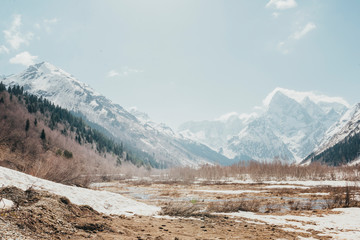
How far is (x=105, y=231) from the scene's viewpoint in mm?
11219

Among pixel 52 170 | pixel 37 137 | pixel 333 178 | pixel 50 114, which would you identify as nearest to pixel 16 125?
pixel 37 137

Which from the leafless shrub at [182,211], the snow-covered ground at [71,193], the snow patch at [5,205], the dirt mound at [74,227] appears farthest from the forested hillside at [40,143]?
the snow patch at [5,205]

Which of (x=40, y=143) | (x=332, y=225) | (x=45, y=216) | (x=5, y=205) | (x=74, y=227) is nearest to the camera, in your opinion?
(x=5, y=205)

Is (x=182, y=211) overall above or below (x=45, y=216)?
below

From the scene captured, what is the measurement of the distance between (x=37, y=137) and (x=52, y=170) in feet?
344

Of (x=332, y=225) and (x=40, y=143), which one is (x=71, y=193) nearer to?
(x=332, y=225)

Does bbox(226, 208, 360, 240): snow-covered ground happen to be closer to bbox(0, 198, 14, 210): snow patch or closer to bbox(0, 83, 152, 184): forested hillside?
bbox(0, 198, 14, 210): snow patch

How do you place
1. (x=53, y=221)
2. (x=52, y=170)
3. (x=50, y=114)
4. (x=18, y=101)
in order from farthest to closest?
1. (x=50, y=114)
2. (x=18, y=101)
3. (x=52, y=170)
4. (x=53, y=221)

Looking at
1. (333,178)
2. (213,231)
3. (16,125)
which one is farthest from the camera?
(16,125)

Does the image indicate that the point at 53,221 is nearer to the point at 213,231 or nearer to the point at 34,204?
the point at 34,204

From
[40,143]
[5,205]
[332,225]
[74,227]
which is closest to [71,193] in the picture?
[74,227]

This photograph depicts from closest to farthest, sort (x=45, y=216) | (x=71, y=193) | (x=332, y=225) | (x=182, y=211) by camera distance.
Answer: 1. (x=45, y=216)
2. (x=332, y=225)
3. (x=71, y=193)
4. (x=182, y=211)

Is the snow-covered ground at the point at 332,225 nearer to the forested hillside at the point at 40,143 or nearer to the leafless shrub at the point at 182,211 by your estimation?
the leafless shrub at the point at 182,211

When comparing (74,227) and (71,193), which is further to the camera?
(71,193)
